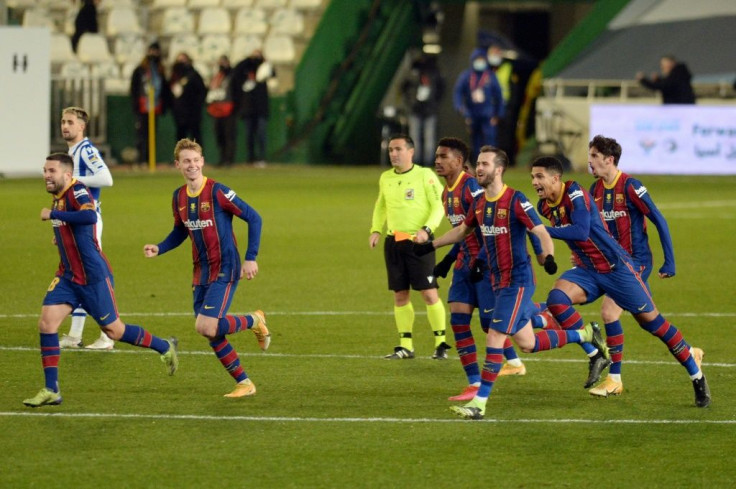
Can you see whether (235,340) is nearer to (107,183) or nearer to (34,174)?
(107,183)

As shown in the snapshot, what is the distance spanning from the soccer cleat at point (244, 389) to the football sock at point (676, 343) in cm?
261

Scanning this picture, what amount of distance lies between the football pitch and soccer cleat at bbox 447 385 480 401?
13 centimetres

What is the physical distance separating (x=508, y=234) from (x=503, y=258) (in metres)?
0.15

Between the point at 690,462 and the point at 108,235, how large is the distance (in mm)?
13488

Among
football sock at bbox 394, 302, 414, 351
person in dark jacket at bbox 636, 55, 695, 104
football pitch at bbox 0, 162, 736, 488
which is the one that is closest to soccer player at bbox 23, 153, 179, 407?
football pitch at bbox 0, 162, 736, 488

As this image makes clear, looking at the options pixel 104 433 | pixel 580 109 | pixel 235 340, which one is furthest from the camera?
pixel 580 109

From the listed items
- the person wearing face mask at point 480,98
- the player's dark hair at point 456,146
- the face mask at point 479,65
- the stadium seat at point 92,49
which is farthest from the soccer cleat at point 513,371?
the stadium seat at point 92,49

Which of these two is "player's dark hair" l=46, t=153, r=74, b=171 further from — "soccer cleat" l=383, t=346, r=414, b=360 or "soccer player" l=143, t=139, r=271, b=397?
"soccer cleat" l=383, t=346, r=414, b=360

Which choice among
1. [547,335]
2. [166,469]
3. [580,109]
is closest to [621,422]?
[547,335]

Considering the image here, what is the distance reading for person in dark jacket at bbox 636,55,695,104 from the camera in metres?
29.4

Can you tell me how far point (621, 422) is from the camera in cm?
903

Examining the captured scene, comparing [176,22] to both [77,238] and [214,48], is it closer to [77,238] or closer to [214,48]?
[214,48]

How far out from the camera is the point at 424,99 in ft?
103

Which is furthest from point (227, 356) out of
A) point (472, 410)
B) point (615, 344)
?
point (615, 344)
